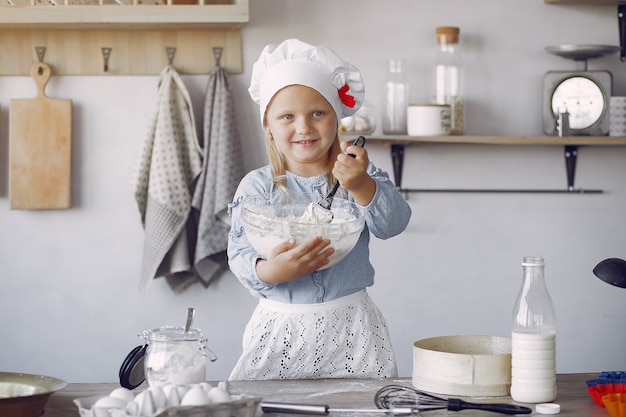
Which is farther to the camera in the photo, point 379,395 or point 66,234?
point 66,234

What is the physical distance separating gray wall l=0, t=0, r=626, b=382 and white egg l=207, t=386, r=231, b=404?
1.70 meters

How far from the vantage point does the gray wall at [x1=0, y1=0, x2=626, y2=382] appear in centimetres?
291

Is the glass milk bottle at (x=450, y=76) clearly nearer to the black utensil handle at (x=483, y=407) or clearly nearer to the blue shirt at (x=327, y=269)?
the blue shirt at (x=327, y=269)

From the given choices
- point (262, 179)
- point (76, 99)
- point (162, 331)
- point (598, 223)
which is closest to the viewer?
point (162, 331)

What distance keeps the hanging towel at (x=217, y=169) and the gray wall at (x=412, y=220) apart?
0.32 feet

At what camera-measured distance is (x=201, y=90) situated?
2.93 meters

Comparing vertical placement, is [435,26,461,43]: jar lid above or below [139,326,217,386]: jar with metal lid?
above

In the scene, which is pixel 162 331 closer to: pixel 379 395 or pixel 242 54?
pixel 379 395

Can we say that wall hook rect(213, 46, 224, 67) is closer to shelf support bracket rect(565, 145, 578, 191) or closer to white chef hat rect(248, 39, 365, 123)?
white chef hat rect(248, 39, 365, 123)

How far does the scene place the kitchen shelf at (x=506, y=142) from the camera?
2.85 m

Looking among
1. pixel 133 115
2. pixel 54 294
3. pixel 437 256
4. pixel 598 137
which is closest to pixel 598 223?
pixel 598 137

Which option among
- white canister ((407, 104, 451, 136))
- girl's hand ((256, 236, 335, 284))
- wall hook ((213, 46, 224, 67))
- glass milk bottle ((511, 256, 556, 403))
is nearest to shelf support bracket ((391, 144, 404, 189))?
white canister ((407, 104, 451, 136))

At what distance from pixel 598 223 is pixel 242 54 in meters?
1.34

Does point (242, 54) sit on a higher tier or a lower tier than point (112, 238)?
higher
